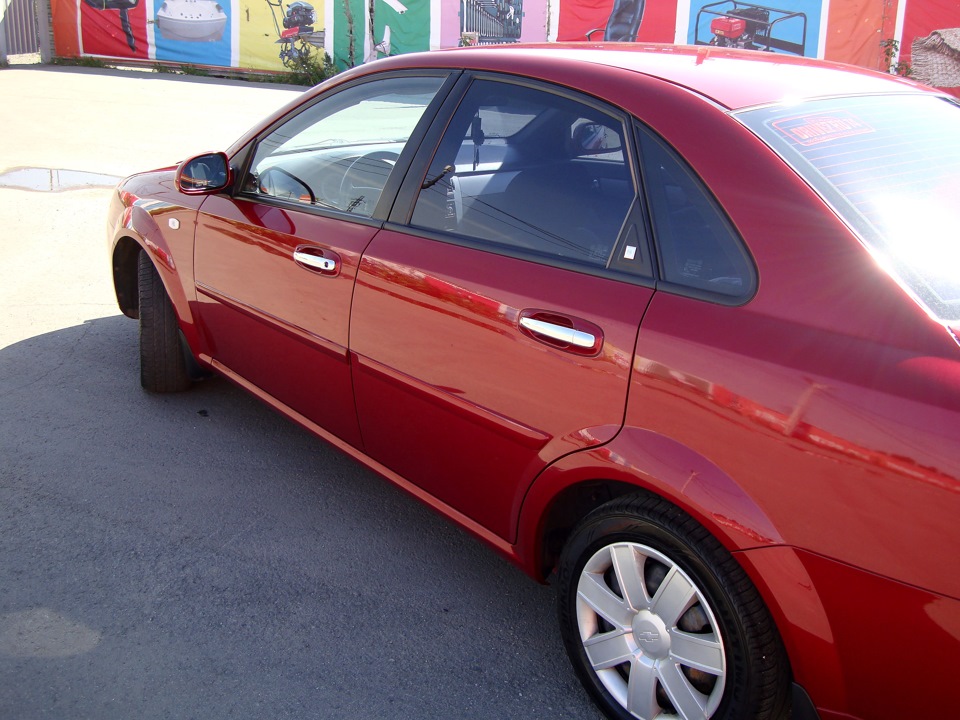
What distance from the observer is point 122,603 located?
2.89m

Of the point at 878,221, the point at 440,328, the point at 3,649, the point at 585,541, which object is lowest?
the point at 3,649

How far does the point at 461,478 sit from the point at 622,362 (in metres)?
0.79

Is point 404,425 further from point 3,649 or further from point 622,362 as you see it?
point 3,649

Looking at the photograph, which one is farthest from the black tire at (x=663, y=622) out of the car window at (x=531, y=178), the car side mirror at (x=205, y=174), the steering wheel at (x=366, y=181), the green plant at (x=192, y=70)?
the green plant at (x=192, y=70)

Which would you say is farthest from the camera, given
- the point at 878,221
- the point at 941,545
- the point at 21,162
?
the point at 21,162

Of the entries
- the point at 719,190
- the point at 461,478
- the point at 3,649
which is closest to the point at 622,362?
the point at 719,190

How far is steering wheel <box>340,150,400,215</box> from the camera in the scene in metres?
3.01

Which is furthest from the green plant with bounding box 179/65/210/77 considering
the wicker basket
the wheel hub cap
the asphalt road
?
the wheel hub cap

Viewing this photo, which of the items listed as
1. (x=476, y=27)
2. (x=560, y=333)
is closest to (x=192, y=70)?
(x=476, y=27)

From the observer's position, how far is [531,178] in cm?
260

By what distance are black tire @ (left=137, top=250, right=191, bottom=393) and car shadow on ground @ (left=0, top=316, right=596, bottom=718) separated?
9.5 inches

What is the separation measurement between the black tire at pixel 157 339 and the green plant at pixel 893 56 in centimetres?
1513

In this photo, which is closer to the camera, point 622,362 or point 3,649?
point 622,362

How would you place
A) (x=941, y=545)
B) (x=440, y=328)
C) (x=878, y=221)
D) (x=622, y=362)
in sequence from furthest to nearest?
(x=440, y=328) → (x=622, y=362) → (x=878, y=221) → (x=941, y=545)
